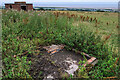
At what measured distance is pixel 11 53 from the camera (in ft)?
9.06

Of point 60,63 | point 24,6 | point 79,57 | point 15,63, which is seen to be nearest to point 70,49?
point 79,57

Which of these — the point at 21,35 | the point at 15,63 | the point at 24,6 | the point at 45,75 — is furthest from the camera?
the point at 24,6


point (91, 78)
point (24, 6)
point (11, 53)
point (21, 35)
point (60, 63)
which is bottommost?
point (91, 78)

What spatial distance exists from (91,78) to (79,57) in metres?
0.79

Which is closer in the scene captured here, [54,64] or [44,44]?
[54,64]

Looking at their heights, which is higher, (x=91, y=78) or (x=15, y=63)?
(x=15, y=63)

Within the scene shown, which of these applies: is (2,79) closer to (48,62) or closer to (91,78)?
(48,62)

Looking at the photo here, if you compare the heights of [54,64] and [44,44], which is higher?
[44,44]

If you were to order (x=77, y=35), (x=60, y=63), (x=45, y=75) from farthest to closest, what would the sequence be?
(x=77, y=35) → (x=60, y=63) → (x=45, y=75)

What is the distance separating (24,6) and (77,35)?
13.0 m

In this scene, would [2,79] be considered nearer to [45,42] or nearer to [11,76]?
[11,76]

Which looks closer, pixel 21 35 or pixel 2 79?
pixel 2 79

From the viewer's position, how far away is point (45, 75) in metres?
2.22

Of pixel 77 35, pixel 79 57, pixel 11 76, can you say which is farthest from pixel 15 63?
pixel 77 35
